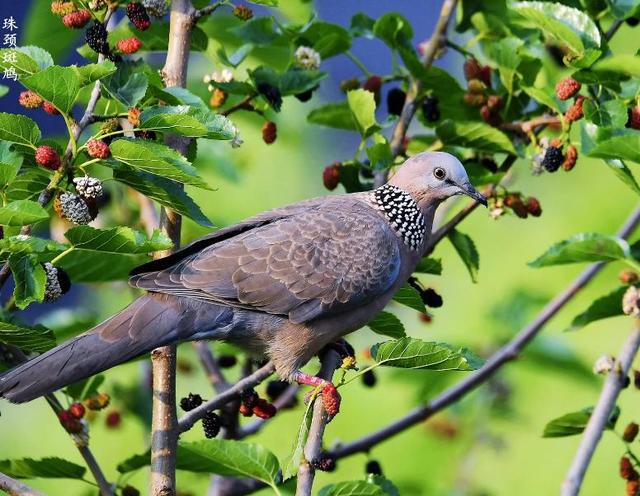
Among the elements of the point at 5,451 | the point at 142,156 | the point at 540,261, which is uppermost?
the point at 142,156

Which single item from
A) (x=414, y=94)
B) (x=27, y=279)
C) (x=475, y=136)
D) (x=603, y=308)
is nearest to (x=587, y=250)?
(x=603, y=308)

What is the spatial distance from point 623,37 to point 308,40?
9.36 feet

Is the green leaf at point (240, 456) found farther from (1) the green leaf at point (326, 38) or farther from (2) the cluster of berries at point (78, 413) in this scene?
(1) the green leaf at point (326, 38)

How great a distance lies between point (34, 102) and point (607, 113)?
196 cm

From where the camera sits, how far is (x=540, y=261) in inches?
148

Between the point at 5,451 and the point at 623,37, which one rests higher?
the point at 623,37

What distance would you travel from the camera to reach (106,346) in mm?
3602

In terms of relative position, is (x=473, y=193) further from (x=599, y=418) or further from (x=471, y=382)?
(x=599, y=418)

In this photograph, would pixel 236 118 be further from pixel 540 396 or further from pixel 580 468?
pixel 580 468

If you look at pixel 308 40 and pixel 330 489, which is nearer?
pixel 330 489

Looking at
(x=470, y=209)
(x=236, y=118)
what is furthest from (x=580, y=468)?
(x=236, y=118)

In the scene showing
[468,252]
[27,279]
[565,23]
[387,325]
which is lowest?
[387,325]

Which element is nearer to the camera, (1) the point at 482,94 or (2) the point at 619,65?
(2) the point at 619,65

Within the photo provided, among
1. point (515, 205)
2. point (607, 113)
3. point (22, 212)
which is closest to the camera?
point (22, 212)
